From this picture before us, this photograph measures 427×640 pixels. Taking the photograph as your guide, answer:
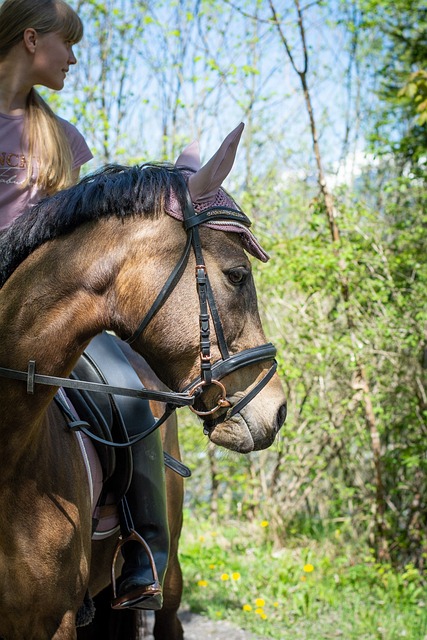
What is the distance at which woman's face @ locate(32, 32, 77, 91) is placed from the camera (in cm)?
263

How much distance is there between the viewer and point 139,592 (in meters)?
2.87

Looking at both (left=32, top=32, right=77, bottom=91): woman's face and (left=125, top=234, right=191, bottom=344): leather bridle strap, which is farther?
(left=32, top=32, right=77, bottom=91): woman's face

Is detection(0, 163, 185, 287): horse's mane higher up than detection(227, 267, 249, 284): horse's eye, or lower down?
higher up

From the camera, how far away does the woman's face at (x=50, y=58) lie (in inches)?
104

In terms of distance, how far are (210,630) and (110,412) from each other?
3.00m

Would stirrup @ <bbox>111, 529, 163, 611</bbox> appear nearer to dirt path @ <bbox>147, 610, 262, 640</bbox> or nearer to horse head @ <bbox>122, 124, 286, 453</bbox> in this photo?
horse head @ <bbox>122, 124, 286, 453</bbox>

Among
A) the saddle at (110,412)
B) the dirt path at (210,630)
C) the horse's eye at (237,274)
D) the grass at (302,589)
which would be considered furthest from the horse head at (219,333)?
the dirt path at (210,630)

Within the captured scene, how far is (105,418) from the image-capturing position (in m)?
2.79

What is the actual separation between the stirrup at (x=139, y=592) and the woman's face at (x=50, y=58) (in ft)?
5.85

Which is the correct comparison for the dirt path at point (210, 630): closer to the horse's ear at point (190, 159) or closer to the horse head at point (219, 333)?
the horse head at point (219, 333)

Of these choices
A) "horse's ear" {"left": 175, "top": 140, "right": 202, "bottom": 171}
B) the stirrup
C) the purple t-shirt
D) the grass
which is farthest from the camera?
the grass

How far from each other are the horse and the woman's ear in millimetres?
711

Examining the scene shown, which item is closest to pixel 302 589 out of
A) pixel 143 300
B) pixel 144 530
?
pixel 144 530

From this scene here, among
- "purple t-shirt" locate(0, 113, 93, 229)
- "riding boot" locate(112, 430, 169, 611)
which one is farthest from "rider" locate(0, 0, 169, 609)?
"riding boot" locate(112, 430, 169, 611)
